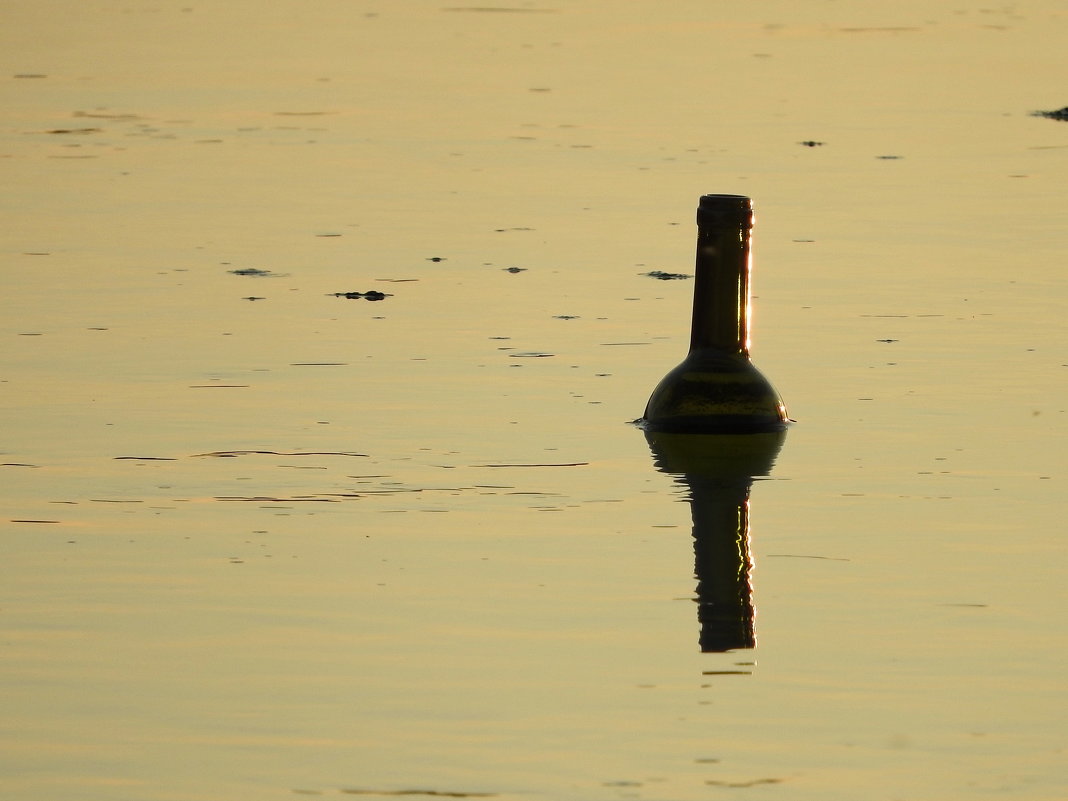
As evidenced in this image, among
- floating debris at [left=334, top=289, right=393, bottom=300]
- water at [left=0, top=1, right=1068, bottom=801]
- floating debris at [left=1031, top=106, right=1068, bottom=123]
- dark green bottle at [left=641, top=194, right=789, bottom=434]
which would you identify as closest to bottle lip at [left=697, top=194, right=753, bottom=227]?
dark green bottle at [left=641, top=194, right=789, bottom=434]

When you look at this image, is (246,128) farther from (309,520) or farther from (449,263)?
(309,520)

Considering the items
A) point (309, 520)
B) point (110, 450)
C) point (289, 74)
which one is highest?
point (289, 74)

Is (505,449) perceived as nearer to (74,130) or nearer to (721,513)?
(721,513)

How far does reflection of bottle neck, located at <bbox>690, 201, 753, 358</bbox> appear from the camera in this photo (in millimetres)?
10414

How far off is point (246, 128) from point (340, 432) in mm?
10486

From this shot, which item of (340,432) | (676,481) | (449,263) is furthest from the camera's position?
(449,263)

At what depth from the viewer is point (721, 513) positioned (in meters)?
8.64

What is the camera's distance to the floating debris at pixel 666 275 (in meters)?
13.9

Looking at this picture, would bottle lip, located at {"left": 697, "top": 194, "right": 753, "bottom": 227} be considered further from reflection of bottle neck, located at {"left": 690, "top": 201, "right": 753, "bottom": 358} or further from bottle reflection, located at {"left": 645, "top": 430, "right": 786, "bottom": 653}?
bottle reflection, located at {"left": 645, "top": 430, "right": 786, "bottom": 653}

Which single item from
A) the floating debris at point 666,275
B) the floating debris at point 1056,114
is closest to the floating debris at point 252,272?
the floating debris at point 666,275

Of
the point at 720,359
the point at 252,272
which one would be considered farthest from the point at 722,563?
the point at 252,272

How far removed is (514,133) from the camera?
20031 millimetres

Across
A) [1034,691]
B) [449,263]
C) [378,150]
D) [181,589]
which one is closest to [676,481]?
[181,589]

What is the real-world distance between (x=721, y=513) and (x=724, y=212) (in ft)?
6.96
